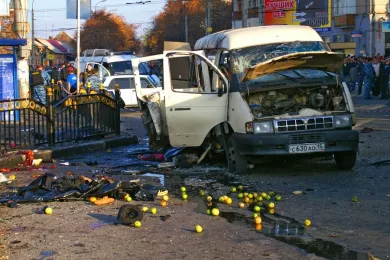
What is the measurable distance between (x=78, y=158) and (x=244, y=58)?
470 centimetres

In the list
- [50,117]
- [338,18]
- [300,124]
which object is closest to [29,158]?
[50,117]

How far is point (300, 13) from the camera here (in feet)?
207

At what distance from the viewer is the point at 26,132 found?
1325cm

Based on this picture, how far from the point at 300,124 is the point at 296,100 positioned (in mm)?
688

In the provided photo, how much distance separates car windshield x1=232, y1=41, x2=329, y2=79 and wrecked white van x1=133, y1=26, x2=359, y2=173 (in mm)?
17

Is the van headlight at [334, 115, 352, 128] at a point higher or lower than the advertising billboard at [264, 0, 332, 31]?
lower

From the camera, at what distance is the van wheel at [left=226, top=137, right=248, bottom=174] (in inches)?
415

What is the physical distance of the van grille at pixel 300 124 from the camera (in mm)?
10141

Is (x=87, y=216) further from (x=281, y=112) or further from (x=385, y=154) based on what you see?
(x=385, y=154)

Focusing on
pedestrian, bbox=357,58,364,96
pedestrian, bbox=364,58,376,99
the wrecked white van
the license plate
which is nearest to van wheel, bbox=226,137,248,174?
the wrecked white van

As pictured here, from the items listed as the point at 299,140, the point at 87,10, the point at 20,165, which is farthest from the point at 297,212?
the point at 87,10

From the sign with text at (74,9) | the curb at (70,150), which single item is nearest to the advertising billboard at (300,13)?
the sign with text at (74,9)

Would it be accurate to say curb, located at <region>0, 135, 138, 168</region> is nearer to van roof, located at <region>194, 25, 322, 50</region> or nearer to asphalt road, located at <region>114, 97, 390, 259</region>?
van roof, located at <region>194, 25, 322, 50</region>

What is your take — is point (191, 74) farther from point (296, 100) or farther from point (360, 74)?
point (360, 74)
